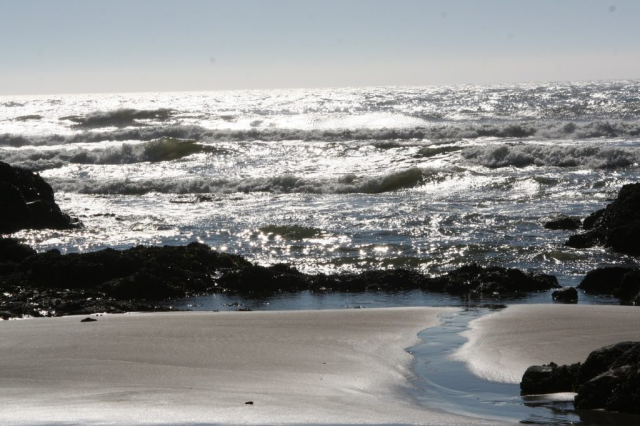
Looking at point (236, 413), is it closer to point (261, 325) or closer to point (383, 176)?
point (261, 325)

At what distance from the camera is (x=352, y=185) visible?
75.7 feet

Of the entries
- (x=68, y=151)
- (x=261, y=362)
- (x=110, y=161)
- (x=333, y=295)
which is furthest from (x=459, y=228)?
(x=68, y=151)

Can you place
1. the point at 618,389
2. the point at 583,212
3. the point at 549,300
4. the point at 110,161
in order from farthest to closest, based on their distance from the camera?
the point at 110,161
the point at 583,212
the point at 549,300
the point at 618,389

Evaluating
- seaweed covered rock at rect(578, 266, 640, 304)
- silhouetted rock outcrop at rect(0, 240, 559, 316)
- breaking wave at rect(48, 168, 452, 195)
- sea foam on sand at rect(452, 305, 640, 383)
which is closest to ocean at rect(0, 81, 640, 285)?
breaking wave at rect(48, 168, 452, 195)

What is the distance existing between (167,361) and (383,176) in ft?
60.7

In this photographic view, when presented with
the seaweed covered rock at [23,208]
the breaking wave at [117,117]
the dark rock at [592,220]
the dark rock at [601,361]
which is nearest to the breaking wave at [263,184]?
the seaweed covered rock at [23,208]

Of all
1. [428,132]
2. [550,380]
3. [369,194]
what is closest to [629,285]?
[550,380]

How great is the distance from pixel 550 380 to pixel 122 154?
102 ft

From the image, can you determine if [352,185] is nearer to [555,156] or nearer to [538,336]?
[555,156]

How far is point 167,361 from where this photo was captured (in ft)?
19.7

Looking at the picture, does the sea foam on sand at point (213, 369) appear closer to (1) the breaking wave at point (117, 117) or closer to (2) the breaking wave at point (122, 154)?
(2) the breaking wave at point (122, 154)

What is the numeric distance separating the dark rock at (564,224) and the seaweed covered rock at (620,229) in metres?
0.59

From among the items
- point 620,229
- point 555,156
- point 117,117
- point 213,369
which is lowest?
point 213,369

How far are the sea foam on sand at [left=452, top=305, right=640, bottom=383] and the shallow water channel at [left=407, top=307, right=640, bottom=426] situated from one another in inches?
5.9
